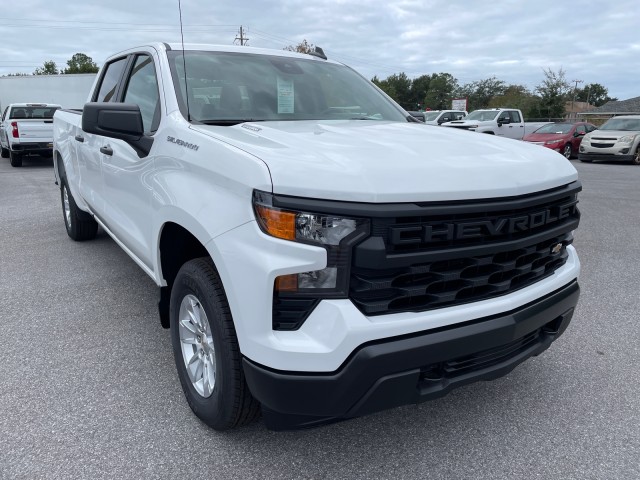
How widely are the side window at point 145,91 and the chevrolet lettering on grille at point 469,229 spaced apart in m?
1.76

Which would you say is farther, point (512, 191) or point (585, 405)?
point (585, 405)

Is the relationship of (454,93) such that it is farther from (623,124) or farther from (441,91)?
(623,124)

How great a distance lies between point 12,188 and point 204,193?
10.5m

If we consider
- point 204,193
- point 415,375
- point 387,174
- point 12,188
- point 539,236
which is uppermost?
point 387,174

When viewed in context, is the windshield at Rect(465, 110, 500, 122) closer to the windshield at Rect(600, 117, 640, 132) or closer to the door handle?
the windshield at Rect(600, 117, 640, 132)

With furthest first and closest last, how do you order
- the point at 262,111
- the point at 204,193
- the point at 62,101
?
the point at 62,101, the point at 262,111, the point at 204,193

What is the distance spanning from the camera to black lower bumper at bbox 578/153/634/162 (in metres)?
17.0

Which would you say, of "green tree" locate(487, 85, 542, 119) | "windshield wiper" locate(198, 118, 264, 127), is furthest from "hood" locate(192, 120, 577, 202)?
"green tree" locate(487, 85, 542, 119)

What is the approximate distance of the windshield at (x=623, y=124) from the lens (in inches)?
695

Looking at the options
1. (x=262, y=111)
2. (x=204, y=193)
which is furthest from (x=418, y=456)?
(x=262, y=111)

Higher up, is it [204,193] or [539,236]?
[204,193]

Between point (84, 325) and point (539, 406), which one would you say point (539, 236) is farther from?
point (84, 325)

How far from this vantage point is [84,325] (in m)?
3.74

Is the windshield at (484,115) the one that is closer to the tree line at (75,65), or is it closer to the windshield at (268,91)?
the windshield at (268,91)
